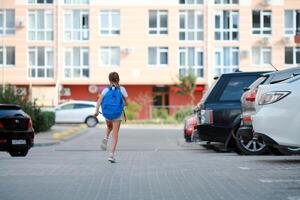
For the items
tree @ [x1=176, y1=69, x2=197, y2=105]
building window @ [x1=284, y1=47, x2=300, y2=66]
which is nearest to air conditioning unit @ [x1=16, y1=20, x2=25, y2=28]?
tree @ [x1=176, y1=69, x2=197, y2=105]

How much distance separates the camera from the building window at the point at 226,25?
58.2 metres

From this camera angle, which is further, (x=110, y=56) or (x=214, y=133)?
(x=110, y=56)

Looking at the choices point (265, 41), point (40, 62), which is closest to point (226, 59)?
point (265, 41)

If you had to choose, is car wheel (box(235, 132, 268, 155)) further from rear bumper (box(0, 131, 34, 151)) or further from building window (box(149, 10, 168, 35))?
building window (box(149, 10, 168, 35))

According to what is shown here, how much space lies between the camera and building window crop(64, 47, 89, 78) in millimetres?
58497

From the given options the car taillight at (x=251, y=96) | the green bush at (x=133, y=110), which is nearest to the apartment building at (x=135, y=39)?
the green bush at (x=133, y=110)

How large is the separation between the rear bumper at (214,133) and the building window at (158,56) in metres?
40.9

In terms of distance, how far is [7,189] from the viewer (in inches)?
398

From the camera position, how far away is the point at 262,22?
58.3 m

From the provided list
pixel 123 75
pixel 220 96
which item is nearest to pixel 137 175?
pixel 220 96

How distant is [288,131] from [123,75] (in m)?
47.9

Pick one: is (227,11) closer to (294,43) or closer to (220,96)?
(294,43)

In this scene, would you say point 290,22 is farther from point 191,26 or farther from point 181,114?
point 181,114

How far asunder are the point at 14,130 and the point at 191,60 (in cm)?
4237
